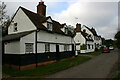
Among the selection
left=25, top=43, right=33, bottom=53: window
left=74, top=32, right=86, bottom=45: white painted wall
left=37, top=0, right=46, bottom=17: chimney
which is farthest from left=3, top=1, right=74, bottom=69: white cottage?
left=74, top=32, right=86, bottom=45: white painted wall

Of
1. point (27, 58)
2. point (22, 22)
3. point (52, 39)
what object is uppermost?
point (22, 22)

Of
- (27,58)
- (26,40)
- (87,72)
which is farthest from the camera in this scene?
(26,40)

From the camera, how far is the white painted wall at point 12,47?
12754mm

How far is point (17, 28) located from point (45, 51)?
571 centimetres

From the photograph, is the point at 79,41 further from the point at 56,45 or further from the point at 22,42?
the point at 22,42

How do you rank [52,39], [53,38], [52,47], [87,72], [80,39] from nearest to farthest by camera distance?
1. [87,72]
2. [52,47]
3. [52,39]
4. [53,38]
5. [80,39]

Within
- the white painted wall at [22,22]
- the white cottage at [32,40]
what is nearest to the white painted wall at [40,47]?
the white cottage at [32,40]

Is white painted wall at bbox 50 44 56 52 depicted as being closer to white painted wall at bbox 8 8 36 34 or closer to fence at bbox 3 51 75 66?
fence at bbox 3 51 75 66

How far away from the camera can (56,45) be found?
18609 millimetres

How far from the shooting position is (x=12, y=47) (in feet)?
44.5

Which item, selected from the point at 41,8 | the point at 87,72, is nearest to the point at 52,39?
the point at 41,8

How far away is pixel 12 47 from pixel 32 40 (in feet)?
8.63

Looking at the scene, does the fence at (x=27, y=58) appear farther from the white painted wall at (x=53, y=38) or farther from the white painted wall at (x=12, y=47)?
the white painted wall at (x=53, y=38)

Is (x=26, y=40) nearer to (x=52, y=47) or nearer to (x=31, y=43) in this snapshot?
(x=31, y=43)
